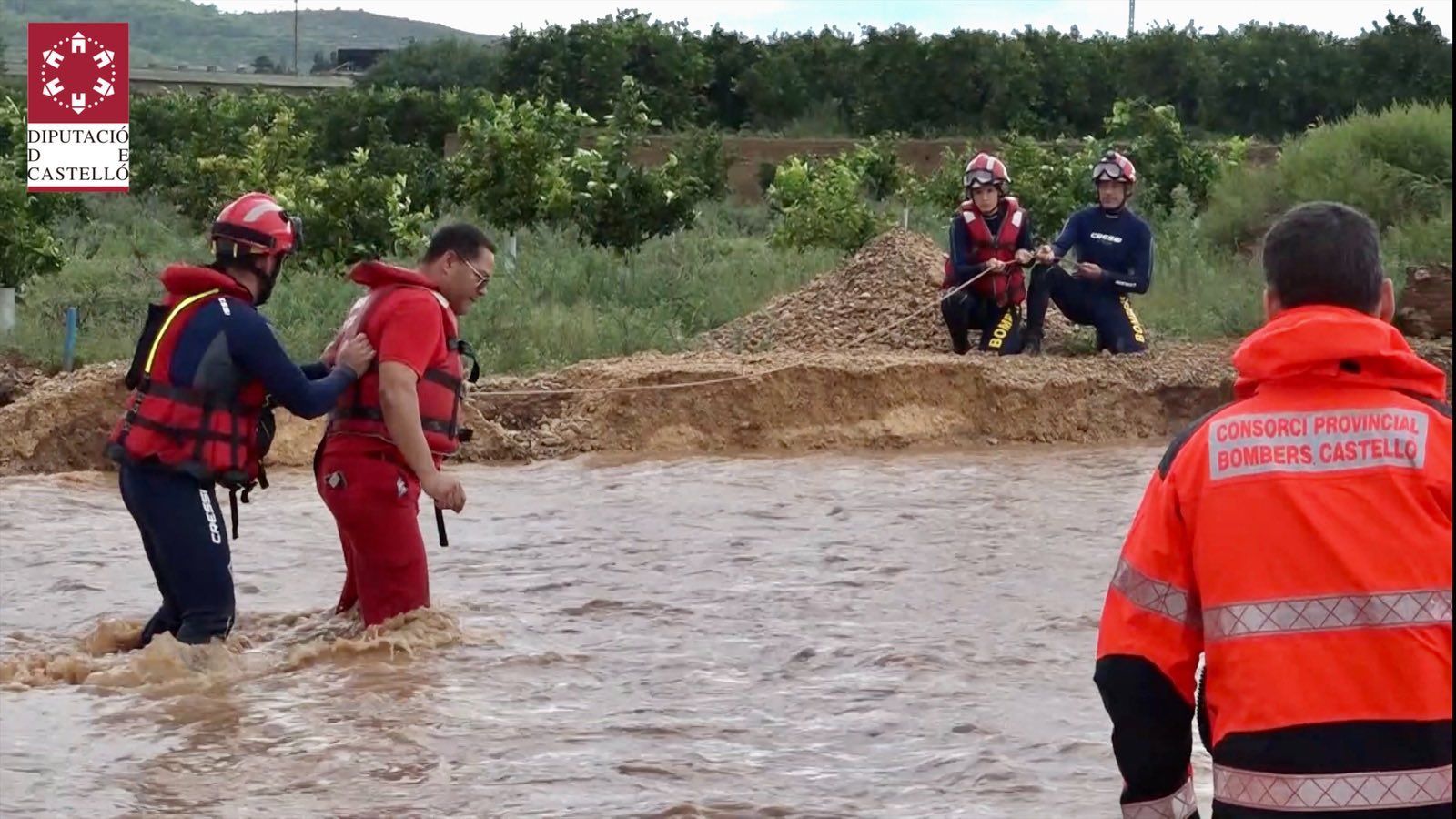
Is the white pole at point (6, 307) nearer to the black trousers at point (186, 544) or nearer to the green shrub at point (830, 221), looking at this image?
the black trousers at point (186, 544)

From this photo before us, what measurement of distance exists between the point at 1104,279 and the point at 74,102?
11592 mm

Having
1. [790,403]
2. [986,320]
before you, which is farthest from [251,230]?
[986,320]

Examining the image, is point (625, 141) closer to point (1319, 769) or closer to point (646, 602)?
point (646, 602)

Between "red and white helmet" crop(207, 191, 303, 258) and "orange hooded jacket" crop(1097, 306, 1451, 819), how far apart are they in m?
3.91

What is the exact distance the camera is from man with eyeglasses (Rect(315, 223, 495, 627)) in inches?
255

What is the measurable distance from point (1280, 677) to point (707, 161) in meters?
26.7

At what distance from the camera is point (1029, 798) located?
5.70 meters

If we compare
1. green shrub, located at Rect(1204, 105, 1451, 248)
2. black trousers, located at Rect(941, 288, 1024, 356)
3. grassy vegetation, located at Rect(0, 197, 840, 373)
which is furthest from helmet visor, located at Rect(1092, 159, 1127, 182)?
green shrub, located at Rect(1204, 105, 1451, 248)

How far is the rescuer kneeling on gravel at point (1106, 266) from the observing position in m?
13.6

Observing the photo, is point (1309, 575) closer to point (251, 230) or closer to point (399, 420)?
point (399, 420)

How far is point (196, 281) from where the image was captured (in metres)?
6.23

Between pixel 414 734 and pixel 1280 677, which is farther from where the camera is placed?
pixel 414 734

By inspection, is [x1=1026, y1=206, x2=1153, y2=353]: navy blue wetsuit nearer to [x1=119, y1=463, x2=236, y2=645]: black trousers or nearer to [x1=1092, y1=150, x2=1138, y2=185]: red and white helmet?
[x1=1092, y1=150, x2=1138, y2=185]: red and white helmet

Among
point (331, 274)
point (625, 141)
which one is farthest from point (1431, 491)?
point (625, 141)
